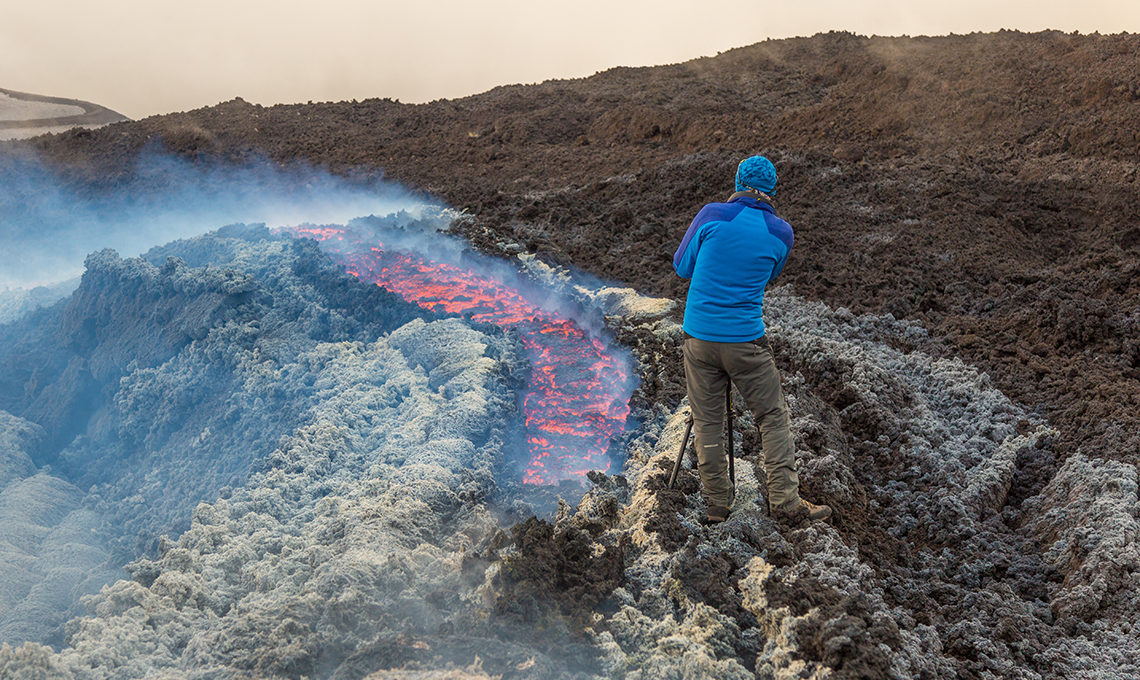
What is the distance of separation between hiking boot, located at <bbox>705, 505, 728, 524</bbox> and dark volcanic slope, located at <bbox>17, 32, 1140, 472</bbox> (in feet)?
10.3

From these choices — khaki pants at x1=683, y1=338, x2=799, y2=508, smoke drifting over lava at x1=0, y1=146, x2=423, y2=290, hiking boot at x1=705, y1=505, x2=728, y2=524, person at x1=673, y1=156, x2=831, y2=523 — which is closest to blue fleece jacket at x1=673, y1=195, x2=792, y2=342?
person at x1=673, y1=156, x2=831, y2=523

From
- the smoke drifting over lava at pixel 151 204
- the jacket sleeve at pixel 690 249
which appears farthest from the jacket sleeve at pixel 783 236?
the smoke drifting over lava at pixel 151 204

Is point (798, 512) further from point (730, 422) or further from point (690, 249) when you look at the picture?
point (690, 249)

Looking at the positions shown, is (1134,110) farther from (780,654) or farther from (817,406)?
(780,654)

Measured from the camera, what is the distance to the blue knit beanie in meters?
4.57

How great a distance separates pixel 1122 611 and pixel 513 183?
14017 millimetres

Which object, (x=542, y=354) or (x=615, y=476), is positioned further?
(x=542, y=354)

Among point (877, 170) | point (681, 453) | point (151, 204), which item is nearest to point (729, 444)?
point (681, 453)

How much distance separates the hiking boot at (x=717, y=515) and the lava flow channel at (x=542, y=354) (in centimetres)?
107

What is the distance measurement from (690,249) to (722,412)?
3.17 feet

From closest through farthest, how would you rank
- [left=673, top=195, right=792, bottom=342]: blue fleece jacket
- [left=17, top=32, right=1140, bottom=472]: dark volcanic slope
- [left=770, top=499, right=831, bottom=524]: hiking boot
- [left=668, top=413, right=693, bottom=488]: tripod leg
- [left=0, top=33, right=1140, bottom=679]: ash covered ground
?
[left=0, top=33, right=1140, bottom=679]: ash covered ground < [left=673, top=195, right=792, bottom=342]: blue fleece jacket < [left=770, top=499, right=831, bottom=524]: hiking boot < [left=668, top=413, right=693, bottom=488]: tripod leg < [left=17, top=32, right=1140, bottom=472]: dark volcanic slope

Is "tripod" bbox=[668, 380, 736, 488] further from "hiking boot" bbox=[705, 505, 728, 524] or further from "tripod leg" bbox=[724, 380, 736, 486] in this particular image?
"hiking boot" bbox=[705, 505, 728, 524]

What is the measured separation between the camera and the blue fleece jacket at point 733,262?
4535 mm

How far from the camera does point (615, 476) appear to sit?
5277mm
